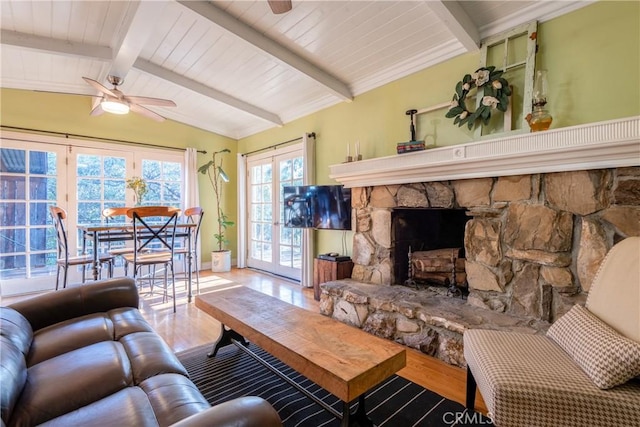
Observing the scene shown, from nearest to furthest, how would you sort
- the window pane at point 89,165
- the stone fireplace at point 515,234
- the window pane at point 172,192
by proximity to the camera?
the stone fireplace at point 515,234 → the window pane at point 89,165 → the window pane at point 172,192

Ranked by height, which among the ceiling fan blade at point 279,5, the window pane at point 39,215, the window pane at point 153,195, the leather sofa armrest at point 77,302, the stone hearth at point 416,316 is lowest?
the stone hearth at point 416,316

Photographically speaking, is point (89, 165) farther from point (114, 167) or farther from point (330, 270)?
point (330, 270)

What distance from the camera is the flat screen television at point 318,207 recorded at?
11.5ft

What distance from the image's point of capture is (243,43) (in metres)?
2.78

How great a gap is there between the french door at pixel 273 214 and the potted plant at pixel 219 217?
45 centimetres

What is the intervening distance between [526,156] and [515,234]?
558 millimetres

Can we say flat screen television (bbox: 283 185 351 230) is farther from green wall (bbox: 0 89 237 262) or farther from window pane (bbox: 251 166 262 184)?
green wall (bbox: 0 89 237 262)

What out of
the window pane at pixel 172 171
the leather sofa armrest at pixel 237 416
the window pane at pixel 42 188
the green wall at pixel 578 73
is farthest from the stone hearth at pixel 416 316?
the window pane at pixel 42 188

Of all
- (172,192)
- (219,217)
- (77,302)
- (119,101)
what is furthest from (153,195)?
(77,302)

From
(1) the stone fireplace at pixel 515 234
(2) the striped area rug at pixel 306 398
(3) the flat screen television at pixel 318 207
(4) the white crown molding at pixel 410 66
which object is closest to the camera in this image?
(2) the striped area rug at pixel 306 398

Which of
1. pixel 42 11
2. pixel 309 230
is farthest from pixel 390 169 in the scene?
pixel 42 11

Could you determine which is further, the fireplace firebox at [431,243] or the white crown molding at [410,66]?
the fireplace firebox at [431,243]

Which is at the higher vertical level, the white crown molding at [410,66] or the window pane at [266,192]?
the white crown molding at [410,66]

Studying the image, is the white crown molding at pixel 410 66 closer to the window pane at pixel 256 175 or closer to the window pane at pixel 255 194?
the window pane at pixel 256 175
